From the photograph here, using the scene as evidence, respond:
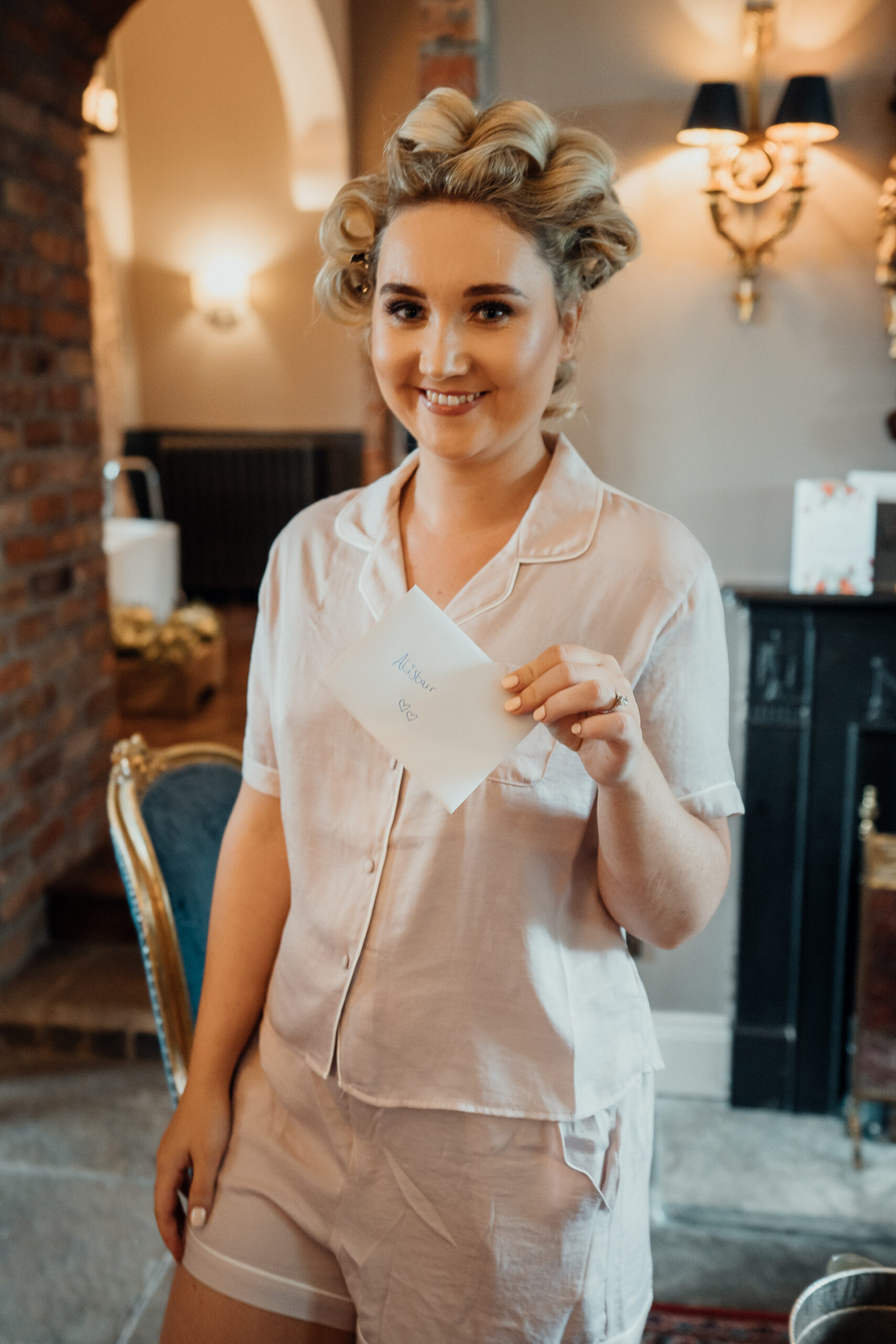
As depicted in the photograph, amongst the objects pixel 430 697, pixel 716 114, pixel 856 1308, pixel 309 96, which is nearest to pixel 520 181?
pixel 430 697

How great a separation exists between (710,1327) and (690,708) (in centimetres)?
144

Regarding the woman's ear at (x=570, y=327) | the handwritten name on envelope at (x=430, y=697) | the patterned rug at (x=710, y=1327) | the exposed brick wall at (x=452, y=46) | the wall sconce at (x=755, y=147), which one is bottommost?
the patterned rug at (x=710, y=1327)

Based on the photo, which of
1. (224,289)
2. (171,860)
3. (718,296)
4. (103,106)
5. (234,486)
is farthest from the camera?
(234,486)

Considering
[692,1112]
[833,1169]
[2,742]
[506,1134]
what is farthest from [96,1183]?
[506,1134]

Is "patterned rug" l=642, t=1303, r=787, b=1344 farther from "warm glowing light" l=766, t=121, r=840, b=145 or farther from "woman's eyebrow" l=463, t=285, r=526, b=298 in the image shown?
"warm glowing light" l=766, t=121, r=840, b=145

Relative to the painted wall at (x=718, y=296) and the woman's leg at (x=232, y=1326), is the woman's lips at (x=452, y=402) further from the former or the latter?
the painted wall at (x=718, y=296)

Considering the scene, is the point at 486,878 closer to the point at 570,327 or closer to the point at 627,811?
the point at 627,811

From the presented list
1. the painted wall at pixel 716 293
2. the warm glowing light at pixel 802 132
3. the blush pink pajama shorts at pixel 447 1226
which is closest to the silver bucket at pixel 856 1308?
the blush pink pajama shorts at pixel 447 1226

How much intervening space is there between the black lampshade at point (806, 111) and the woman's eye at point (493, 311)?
1354 mm

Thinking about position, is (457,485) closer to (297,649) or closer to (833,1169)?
(297,649)

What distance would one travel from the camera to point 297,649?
1.06 metres

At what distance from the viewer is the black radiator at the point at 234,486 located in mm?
6305

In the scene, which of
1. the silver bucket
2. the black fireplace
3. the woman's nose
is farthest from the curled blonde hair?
the black fireplace

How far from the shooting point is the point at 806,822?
232cm
